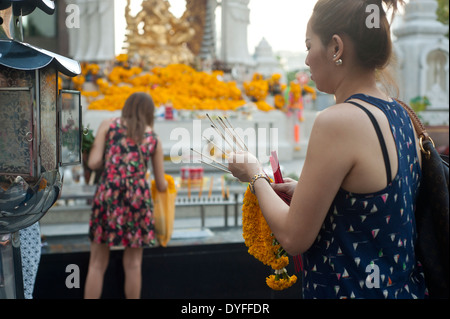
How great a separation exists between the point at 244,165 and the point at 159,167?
88.9 inches

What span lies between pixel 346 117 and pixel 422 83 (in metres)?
11.0

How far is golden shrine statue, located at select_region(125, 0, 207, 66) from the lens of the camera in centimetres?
1259

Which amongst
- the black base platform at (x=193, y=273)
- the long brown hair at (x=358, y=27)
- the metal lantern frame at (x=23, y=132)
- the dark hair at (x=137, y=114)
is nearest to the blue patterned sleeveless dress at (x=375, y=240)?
the long brown hair at (x=358, y=27)

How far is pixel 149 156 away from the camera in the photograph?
3.61 meters

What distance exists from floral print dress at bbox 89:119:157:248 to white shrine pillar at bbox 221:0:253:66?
31.6 ft

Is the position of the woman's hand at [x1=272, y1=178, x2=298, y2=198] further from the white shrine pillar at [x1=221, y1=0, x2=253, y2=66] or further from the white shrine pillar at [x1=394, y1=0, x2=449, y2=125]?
the white shrine pillar at [x1=221, y1=0, x2=253, y2=66]

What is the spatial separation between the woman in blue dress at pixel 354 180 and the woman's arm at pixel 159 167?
2.29 m

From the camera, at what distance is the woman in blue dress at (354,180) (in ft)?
4.11

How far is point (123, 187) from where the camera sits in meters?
3.54

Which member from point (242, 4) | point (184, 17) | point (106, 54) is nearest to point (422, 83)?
point (242, 4)

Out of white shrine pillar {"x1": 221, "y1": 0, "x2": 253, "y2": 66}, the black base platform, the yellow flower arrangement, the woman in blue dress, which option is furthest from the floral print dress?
white shrine pillar {"x1": 221, "y1": 0, "x2": 253, "y2": 66}

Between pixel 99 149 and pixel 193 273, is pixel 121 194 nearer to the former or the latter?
pixel 99 149
